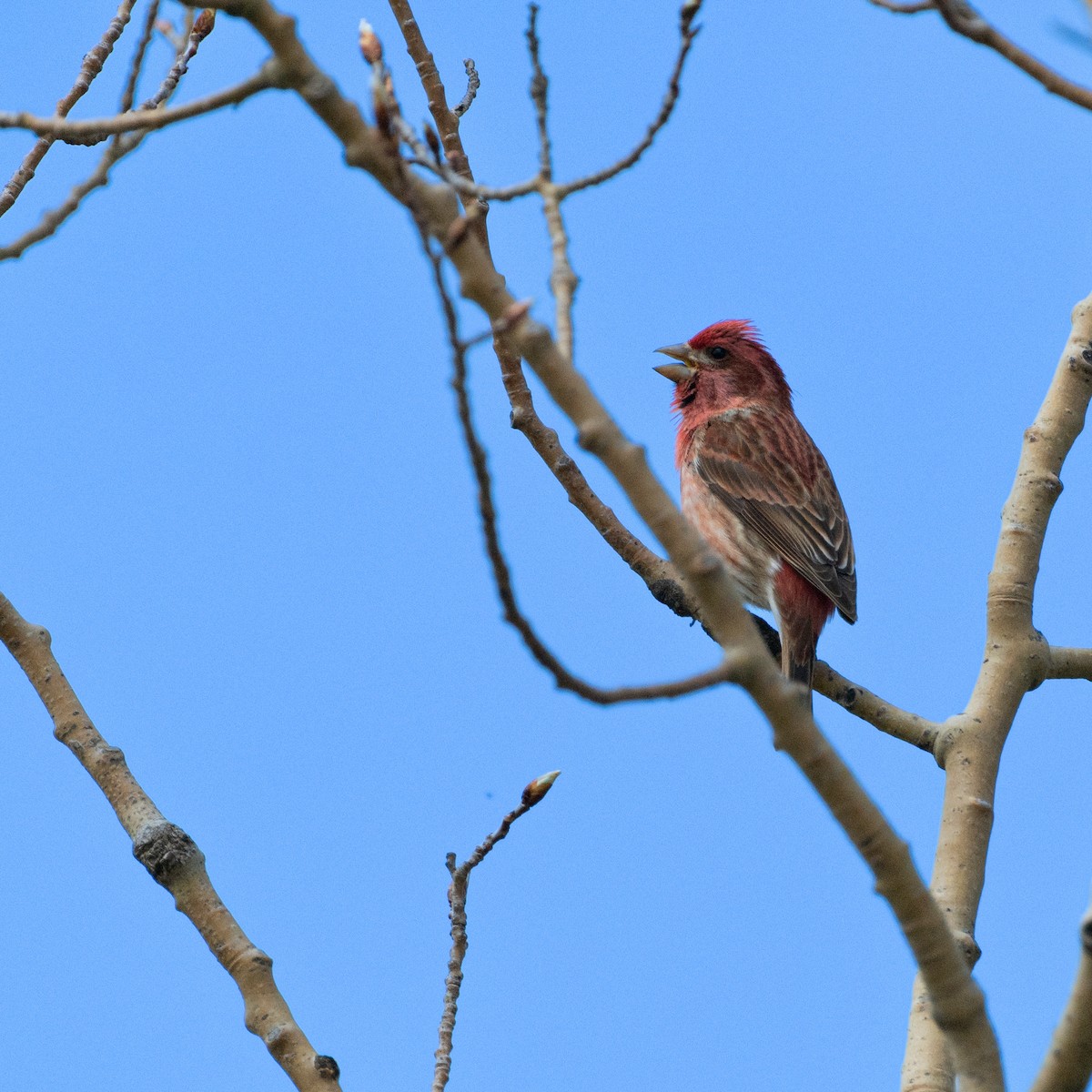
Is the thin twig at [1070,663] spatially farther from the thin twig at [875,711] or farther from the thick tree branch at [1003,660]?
the thin twig at [875,711]

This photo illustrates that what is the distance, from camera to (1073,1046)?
244 cm

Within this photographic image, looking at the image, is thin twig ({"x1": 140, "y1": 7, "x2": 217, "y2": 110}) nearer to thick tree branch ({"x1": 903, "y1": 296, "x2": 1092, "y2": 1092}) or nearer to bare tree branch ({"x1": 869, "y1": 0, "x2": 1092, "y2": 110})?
bare tree branch ({"x1": 869, "y1": 0, "x2": 1092, "y2": 110})

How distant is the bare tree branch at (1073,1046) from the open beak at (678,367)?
292 inches

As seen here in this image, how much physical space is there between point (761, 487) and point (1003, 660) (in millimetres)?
3405

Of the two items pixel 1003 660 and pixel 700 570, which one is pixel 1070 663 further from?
pixel 700 570

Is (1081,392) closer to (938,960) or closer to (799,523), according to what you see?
(799,523)

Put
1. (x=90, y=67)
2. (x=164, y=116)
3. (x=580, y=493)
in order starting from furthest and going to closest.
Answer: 1. (x=580, y=493)
2. (x=90, y=67)
3. (x=164, y=116)

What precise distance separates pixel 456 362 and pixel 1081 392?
14.3 ft

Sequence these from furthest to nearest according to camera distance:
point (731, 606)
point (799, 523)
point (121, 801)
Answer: point (799, 523), point (121, 801), point (731, 606)

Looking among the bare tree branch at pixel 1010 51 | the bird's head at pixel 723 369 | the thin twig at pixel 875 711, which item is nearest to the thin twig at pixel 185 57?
the bare tree branch at pixel 1010 51

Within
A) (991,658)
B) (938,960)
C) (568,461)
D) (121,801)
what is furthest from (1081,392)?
(121,801)

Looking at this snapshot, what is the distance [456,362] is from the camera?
7.41 ft

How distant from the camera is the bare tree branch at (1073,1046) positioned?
2.41 meters

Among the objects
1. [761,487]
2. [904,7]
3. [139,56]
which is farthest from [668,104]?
[761,487]
